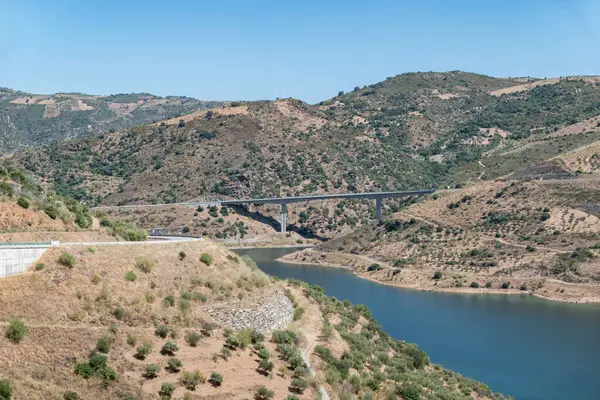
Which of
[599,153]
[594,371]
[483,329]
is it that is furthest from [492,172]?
[594,371]

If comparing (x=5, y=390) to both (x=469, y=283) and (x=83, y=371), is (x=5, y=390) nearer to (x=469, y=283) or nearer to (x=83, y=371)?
(x=83, y=371)

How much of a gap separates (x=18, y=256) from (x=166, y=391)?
29.2ft

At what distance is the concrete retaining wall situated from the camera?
28703 millimetres

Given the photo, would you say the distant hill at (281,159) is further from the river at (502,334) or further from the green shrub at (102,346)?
the green shrub at (102,346)

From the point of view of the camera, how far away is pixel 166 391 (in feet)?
86.5

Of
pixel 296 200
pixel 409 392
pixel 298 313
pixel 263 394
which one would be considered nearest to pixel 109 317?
pixel 263 394

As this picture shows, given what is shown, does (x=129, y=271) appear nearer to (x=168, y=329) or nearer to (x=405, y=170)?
(x=168, y=329)

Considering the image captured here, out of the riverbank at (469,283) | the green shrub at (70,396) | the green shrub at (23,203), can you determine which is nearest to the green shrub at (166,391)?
the green shrub at (70,396)

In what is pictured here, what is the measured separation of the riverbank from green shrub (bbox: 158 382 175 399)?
6654 cm

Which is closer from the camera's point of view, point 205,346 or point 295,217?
point 205,346

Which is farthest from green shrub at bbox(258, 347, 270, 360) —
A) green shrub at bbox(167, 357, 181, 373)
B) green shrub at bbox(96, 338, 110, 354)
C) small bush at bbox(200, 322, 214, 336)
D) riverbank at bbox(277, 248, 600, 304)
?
riverbank at bbox(277, 248, 600, 304)

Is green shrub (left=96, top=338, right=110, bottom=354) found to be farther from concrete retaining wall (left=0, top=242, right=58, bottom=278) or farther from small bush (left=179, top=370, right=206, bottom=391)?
concrete retaining wall (left=0, top=242, right=58, bottom=278)

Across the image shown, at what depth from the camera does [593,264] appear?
8650cm

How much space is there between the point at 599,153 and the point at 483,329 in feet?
221
